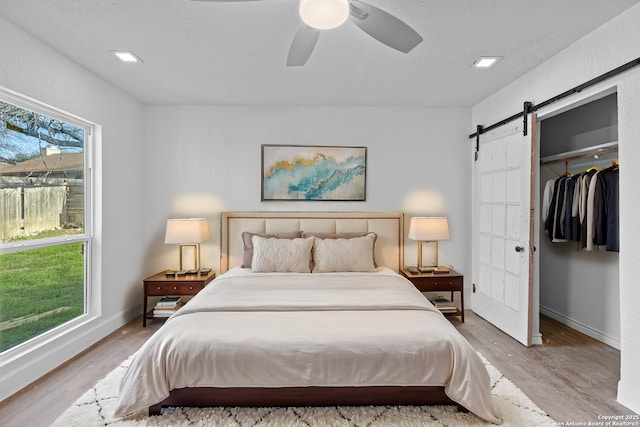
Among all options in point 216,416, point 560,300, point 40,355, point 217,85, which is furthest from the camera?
point 560,300

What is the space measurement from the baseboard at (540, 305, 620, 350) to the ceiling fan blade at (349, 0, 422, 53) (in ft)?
10.8

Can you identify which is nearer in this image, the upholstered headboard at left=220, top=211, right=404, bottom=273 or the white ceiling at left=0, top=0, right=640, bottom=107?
the white ceiling at left=0, top=0, right=640, bottom=107

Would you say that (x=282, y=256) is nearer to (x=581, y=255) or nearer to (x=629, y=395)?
(x=629, y=395)

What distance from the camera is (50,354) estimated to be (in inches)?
107

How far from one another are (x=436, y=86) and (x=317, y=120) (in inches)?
57.2

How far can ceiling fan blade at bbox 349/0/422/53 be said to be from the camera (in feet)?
5.87

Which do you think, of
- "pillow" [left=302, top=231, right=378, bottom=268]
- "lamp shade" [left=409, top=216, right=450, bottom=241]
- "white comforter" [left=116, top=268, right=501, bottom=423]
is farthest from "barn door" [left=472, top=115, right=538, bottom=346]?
"white comforter" [left=116, top=268, right=501, bottom=423]

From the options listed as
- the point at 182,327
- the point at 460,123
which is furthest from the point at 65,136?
the point at 460,123

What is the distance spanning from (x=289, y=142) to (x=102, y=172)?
2047 mm

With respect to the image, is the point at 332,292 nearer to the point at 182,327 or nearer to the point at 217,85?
the point at 182,327

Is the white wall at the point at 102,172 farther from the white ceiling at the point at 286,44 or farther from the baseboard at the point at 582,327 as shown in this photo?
the baseboard at the point at 582,327

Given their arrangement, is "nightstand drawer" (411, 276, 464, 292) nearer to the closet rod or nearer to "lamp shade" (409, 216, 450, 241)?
"lamp shade" (409, 216, 450, 241)

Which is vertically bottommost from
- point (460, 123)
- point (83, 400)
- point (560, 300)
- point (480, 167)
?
point (83, 400)

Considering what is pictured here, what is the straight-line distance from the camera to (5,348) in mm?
2439
